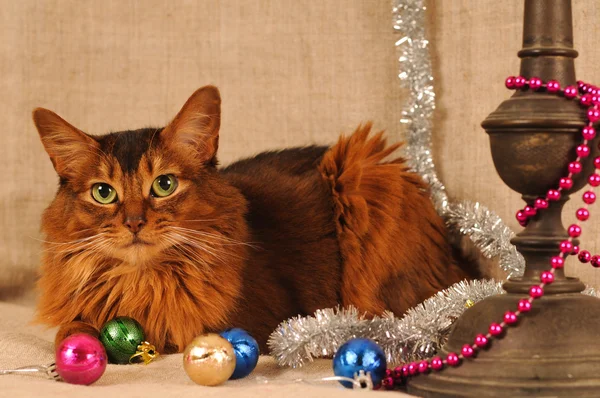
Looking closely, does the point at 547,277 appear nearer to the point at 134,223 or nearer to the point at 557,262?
the point at 557,262

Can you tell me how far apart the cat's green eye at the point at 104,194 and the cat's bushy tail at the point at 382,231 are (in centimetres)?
59

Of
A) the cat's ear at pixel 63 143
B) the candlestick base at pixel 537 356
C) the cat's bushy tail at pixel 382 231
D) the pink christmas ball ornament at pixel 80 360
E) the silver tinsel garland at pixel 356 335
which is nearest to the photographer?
the candlestick base at pixel 537 356

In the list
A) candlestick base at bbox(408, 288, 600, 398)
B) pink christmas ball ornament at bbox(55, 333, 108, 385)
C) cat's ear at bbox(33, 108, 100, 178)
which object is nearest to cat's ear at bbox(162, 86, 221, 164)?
cat's ear at bbox(33, 108, 100, 178)

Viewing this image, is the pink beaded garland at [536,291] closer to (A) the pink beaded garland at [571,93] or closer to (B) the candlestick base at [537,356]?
(B) the candlestick base at [537,356]

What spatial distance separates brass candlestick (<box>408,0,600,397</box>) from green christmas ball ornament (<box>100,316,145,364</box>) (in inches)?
24.8

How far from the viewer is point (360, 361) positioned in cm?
135

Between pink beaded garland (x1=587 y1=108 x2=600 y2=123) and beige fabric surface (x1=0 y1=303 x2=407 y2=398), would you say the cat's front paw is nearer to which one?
beige fabric surface (x1=0 y1=303 x2=407 y2=398)

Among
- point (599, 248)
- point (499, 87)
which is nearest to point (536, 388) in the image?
point (599, 248)

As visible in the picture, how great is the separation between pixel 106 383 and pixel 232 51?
131 cm

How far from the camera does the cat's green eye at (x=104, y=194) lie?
5.60ft

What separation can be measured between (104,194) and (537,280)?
0.88 metres

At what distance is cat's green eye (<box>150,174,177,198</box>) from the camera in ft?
5.64

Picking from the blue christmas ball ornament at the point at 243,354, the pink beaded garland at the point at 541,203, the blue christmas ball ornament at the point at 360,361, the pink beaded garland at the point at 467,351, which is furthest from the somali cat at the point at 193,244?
the pink beaded garland at the point at 541,203

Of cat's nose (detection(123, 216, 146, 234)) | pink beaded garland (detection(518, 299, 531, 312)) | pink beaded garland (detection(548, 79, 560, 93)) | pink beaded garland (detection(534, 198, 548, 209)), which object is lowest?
pink beaded garland (detection(518, 299, 531, 312))
